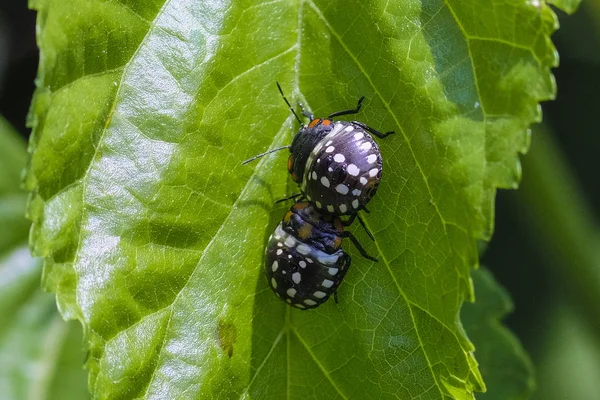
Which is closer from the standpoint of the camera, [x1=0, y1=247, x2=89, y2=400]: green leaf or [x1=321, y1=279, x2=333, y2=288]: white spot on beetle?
[x1=321, y1=279, x2=333, y2=288]: white spot on beetle

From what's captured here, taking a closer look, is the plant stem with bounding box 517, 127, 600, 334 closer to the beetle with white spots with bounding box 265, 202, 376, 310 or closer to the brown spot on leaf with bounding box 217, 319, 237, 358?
the beetle with white spots with bounding box 265, 202, 376, 310

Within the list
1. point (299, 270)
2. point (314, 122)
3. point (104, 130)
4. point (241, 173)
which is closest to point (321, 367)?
point (299, 270)

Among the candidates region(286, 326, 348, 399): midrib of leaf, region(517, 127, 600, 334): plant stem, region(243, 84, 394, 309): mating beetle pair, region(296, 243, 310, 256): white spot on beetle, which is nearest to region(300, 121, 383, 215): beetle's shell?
region(243, 84, 394, 309): mating beetle pair

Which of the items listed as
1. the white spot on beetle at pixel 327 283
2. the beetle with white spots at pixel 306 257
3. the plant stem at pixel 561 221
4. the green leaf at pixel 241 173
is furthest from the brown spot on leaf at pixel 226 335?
the plant stem at pixel 561 221

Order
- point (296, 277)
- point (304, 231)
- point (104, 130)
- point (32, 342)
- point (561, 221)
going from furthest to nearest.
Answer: point (32, 342) < point (561, 221) < point (304, 231) < point (296, 277) < point (104, 130)

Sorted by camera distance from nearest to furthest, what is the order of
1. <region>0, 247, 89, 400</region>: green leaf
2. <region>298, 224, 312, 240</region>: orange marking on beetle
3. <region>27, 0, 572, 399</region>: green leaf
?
1. <region>27, 0, 572, 399</region>: green leaf
2. <region>298, 224, 312, 240</region>: orange marking on beetle
3. <region>0, 247, 89, 400</region>: green leaf

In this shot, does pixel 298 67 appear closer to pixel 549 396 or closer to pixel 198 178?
pixel 198 178

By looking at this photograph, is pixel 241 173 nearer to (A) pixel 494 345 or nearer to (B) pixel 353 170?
(B) pixel 353 170
